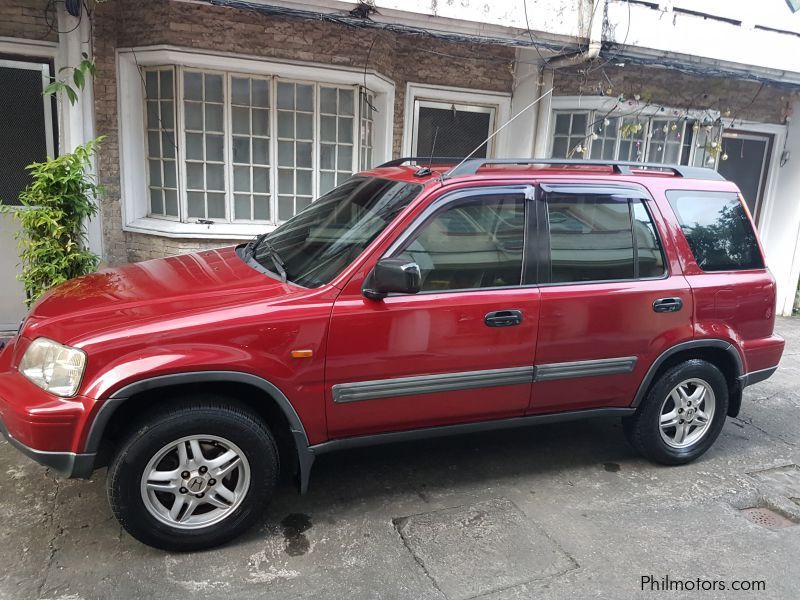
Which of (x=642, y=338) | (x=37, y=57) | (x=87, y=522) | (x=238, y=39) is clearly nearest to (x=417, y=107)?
(x=238, y=39)

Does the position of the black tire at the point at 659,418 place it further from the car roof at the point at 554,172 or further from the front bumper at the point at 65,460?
the front bumper at the point at 65,460

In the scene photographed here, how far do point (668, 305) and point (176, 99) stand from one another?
16.6ft

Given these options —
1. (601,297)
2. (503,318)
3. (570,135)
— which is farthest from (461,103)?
(503,318)

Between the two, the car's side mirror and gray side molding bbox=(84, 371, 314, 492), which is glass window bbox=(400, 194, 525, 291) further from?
gray side molding bbox=(84, 371, 314, 492)

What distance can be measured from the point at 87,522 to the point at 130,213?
4.08 m

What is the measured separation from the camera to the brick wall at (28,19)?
5.68 meters

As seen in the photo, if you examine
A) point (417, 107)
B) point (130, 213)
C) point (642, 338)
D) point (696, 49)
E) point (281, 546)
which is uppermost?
point (696, 49)

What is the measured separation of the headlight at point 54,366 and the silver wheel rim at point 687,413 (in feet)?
11.1

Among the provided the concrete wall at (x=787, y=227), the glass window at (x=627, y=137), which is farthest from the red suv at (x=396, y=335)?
the concrete wall at (x=787, y=227)

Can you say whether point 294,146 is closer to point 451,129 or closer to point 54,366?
point 451,129

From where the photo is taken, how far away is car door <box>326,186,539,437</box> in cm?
319

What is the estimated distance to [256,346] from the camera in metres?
2.99

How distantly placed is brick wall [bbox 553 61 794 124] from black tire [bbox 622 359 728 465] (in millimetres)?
4486

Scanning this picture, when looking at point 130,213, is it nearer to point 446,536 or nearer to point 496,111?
point 496,111
